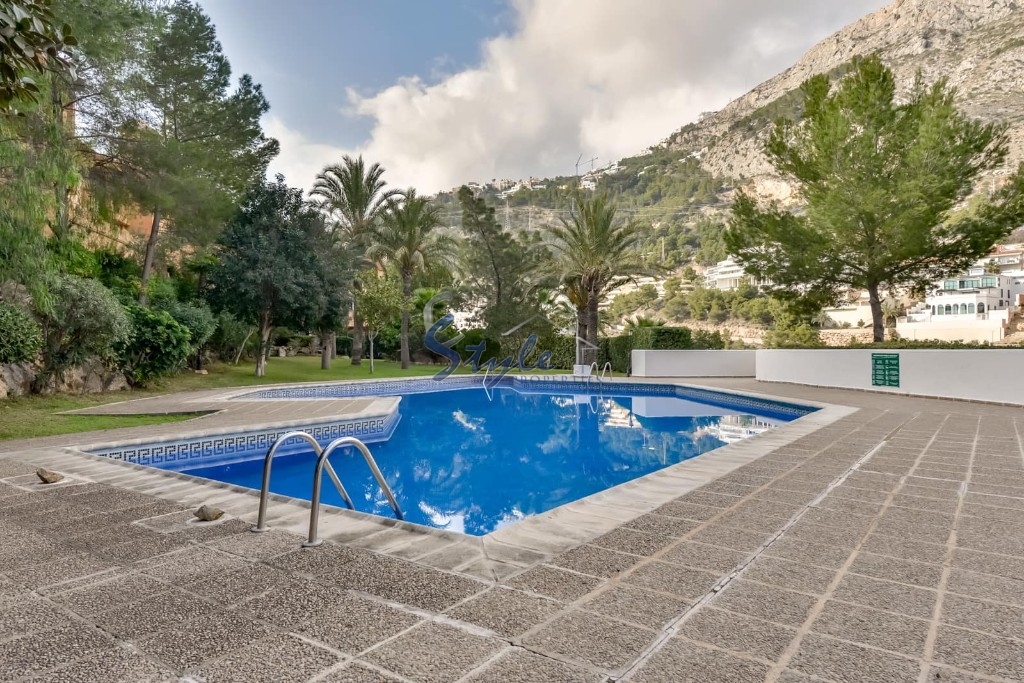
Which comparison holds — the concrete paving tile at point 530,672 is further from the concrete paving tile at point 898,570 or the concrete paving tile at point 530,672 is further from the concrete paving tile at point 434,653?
the concrete paving tile at point 898,570

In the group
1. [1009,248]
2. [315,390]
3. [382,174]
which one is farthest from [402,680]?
[1009,248]

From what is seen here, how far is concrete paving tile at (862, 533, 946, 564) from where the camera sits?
293cm

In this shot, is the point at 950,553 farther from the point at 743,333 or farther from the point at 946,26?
the point at 946,26

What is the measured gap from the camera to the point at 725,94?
81.0m

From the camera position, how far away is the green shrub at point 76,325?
11.0m

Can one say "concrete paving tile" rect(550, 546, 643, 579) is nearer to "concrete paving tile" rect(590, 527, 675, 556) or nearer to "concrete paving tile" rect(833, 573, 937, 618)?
"concrete paving tile" rect(590, 527, 675, 556)

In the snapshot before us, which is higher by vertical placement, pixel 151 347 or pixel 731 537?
pixel 151 347

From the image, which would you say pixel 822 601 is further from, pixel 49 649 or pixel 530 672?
pixel 49 649

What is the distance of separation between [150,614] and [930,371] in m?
14.9

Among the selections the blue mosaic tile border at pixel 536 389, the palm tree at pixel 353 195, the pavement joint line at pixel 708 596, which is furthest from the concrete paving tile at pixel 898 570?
the palm tree at pixel 353 195

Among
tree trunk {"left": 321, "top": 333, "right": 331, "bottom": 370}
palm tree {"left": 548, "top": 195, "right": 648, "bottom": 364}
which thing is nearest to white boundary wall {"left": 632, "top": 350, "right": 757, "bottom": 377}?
palm tree {"left": 548, "top": 195, "right": 648, "bottom": 364}

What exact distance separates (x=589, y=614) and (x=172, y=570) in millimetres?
2080

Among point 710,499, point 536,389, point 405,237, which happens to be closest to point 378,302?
point 405,237

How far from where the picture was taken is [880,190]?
1480 centimetres
